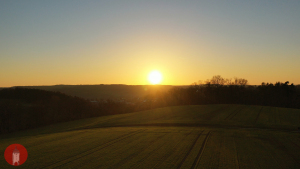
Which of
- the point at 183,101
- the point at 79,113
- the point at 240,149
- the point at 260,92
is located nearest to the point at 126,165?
the point at 240,149

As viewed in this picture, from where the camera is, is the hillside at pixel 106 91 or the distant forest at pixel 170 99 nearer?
the distant forest at pixel 170 99

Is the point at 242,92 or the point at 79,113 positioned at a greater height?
the point at 242,92

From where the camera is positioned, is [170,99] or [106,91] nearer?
[170,99]

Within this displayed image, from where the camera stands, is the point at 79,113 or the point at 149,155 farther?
the point at 79,113

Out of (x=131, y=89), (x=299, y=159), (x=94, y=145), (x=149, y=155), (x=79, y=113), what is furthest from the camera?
(x=131, y=89)

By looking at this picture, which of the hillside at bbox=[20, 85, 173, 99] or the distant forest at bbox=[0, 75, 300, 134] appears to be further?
the hillside at bbox=[20, 85, 173, 99]

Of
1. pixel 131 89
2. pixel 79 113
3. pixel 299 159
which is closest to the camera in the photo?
pixel 299 159

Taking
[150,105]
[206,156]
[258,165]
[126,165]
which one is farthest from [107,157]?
[150,105]

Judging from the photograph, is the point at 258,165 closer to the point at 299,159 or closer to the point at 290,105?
the point at 299,159

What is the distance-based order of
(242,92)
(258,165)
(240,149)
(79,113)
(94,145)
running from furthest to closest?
(242,92), (79,113), (94,145), (240,149), (258,165)

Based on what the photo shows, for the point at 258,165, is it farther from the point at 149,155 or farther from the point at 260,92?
the point at 260,92
